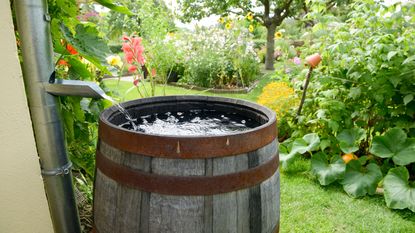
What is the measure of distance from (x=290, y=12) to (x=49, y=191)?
9.51 meters

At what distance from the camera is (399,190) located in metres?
2.31

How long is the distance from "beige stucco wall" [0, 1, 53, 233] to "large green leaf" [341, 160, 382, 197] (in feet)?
7.00

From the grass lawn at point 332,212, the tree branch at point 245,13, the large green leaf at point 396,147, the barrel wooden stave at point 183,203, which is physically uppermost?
the tree branch at point 245,13

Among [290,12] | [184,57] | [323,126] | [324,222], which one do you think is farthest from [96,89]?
[290,12]

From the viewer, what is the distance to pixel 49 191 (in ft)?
3.88

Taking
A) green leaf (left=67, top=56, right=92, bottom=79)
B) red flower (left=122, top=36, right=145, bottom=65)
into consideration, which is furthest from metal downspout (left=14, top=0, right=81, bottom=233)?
red flower (left=122, top=36, right=145, bottom=65)

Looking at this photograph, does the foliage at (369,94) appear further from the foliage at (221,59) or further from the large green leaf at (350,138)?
the foliage at (221,59)

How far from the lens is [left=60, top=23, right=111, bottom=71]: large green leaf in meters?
1.31

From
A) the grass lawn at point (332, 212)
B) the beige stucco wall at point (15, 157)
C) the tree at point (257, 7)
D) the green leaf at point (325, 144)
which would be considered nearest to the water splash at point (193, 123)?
the beige stucco wall at point (15, 157)

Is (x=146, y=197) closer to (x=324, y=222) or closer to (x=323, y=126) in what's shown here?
(x=324, y=222)

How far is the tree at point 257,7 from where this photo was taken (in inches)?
355

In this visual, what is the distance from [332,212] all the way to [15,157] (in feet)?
6.75

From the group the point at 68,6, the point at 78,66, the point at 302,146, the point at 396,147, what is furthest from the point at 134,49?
the point at 396,147

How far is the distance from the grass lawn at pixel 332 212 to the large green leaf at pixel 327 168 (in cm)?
9
